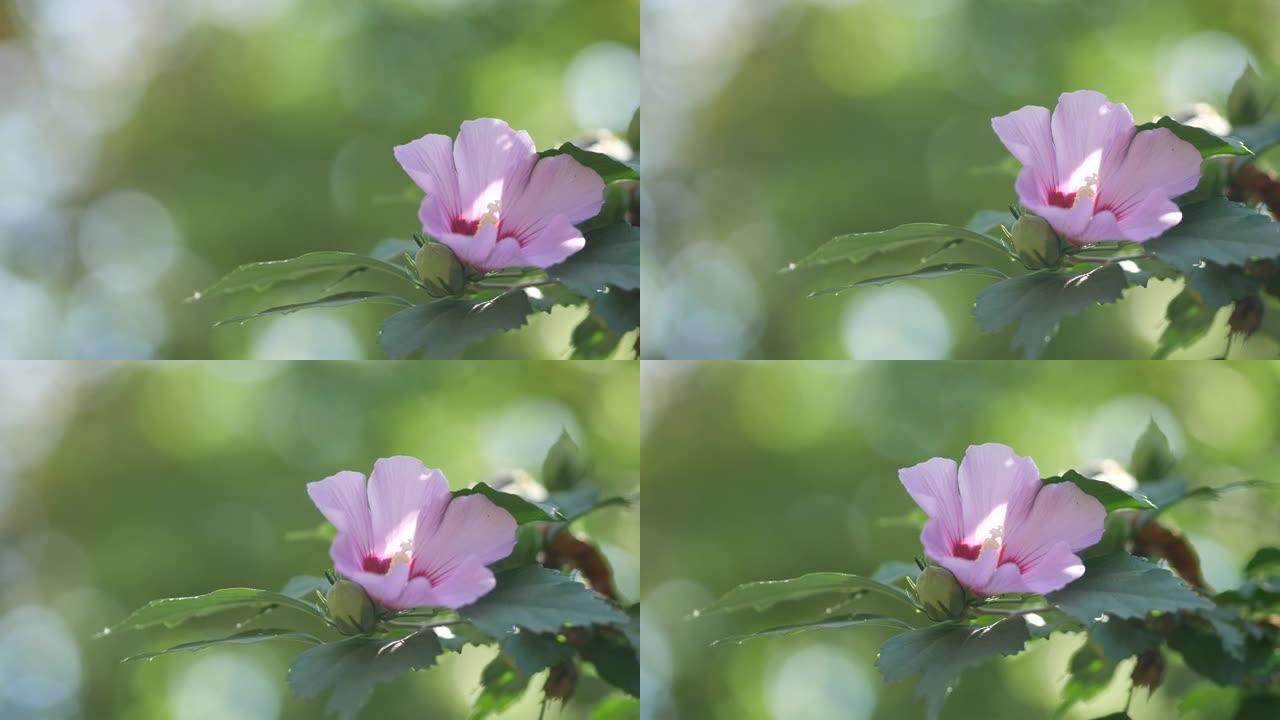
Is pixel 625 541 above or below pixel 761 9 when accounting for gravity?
below

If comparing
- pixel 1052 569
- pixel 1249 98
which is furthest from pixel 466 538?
pixel 1249 98

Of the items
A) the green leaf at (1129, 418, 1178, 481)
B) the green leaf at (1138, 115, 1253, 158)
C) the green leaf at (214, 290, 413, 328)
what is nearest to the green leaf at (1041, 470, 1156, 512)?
the green leaf at (1129, 418, 1178, 481)

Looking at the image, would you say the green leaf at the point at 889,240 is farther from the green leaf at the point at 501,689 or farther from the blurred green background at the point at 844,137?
the green leaf at the point at 501,689

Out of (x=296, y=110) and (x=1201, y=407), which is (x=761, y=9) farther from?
(x=1201, y=407)

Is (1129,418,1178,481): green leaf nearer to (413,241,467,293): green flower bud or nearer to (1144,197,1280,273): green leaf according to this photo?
(1144,197,1280,273): green leaf

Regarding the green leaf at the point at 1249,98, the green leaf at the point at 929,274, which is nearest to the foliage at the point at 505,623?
the green leaf at the point at 929,274

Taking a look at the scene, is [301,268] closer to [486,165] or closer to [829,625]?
[486,165]

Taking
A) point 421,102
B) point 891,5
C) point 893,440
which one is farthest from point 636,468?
point 891,5
